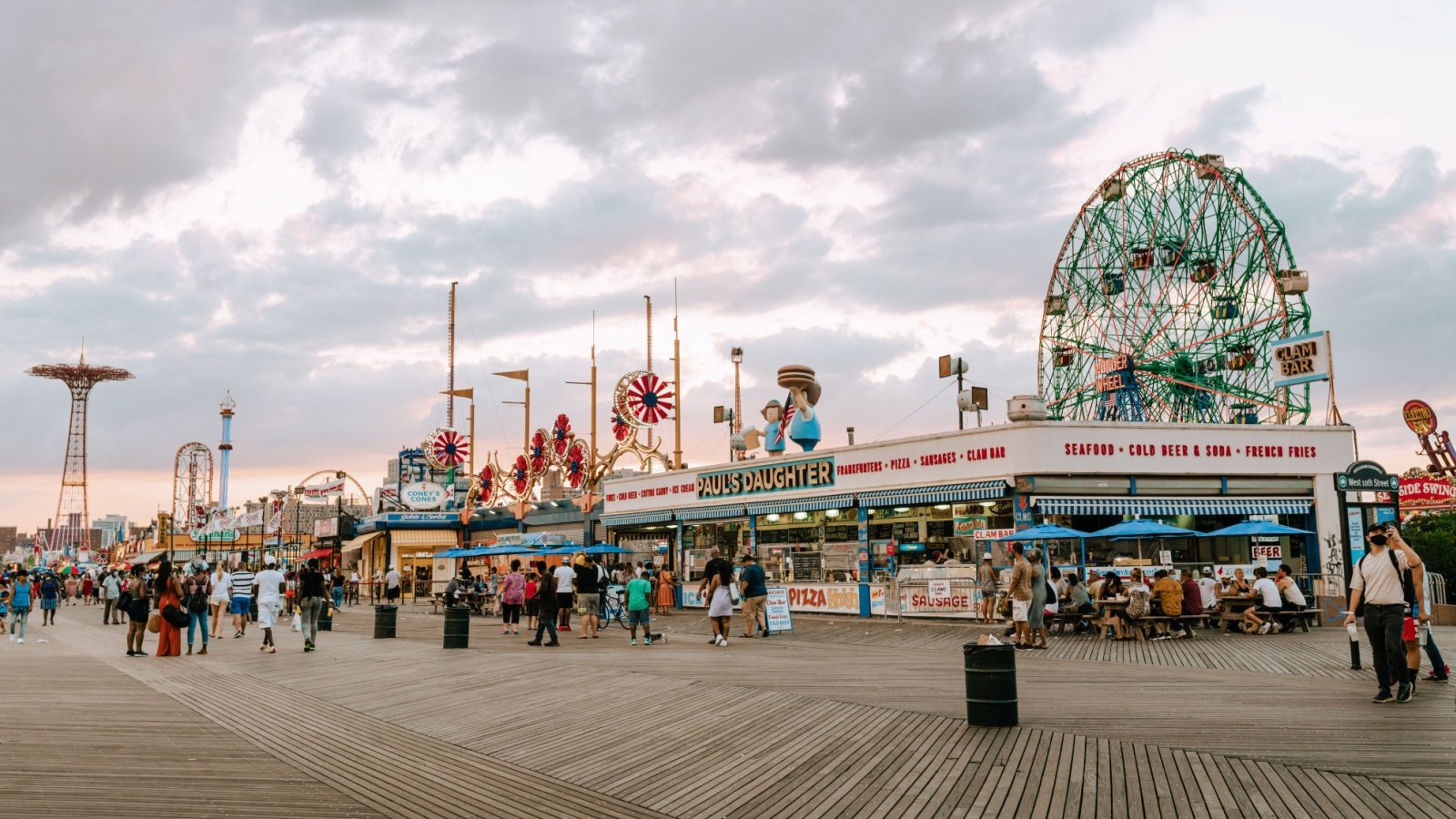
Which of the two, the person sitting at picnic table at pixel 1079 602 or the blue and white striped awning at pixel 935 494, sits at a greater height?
the blue and white striped awning at pixel 935 494

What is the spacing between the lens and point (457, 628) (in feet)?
61.2

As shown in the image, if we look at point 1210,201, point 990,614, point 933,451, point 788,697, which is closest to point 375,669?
point 788,697

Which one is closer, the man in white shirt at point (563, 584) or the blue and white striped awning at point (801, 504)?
the man in white shirt at point (563, 584)

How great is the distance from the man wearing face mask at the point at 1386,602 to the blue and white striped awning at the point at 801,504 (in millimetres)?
18635

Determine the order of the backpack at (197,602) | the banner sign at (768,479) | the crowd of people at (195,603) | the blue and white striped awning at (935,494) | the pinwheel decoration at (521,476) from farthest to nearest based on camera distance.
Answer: the pinwheel decoration at (521,476)
the banner sign at (768,479)
the blue and white striped awning at (935,494)
the backpack at (197,602)
the crowd of people at (195,603)

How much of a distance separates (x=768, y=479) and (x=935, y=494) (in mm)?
6687

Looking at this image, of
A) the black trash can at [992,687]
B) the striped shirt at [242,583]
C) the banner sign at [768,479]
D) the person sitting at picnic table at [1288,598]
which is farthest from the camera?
the banner sign at [768,479]

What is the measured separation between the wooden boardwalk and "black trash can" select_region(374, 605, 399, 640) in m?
5.82

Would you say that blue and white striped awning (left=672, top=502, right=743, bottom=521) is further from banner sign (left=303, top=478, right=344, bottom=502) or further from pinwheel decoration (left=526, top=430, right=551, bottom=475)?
banner sign (left=303, top=478, right=344, bottom=502)

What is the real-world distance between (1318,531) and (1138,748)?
21081 mm

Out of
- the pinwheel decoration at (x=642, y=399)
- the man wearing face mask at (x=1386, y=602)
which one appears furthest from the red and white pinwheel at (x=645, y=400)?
the man wearing face mask at (x=1386, y=602)

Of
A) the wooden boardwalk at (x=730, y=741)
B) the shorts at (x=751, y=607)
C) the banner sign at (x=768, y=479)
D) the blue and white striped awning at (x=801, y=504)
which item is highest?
the banner sign at (x=768, y=479)

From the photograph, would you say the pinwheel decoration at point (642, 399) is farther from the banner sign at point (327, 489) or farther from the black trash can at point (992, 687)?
the black trash can at point (992, 687)

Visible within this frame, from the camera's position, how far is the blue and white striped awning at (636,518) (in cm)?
3656
